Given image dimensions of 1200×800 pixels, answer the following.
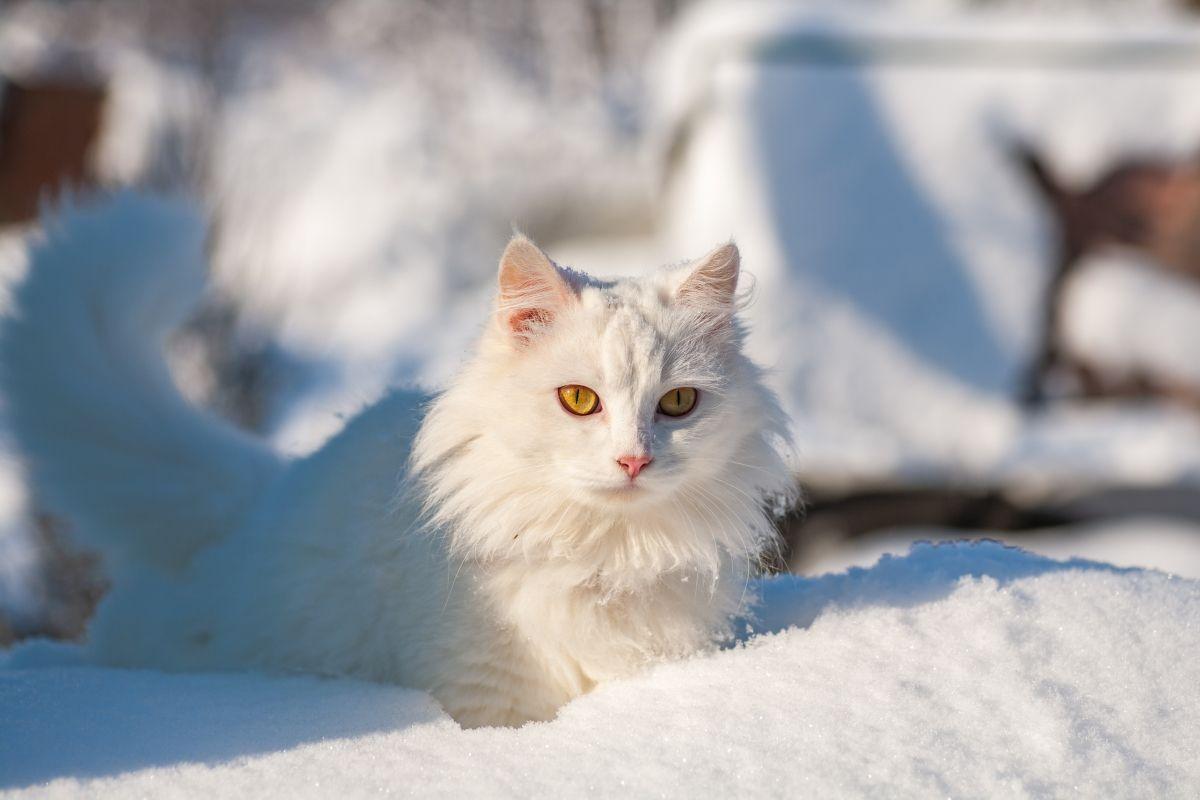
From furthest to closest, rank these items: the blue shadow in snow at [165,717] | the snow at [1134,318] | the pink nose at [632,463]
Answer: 1. the snow at [1134,318]
2. the pink nose at [632,463]
3. the blue shadow in snow at [165,717]

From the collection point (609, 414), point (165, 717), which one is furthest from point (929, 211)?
point (165, 717)

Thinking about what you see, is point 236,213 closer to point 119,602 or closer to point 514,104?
point 119,602

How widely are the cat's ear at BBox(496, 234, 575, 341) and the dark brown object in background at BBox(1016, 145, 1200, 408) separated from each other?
590cm

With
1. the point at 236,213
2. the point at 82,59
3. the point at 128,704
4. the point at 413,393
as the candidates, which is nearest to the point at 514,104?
the point at 82,59

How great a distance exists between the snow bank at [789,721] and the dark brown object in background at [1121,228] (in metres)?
5.54

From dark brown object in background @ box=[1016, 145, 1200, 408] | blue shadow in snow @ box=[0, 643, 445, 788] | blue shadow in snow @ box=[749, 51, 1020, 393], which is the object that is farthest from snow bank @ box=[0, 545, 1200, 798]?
dark brown object in background @ box=[1016, 145, 1200, 408]

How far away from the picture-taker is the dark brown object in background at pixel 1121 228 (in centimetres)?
685

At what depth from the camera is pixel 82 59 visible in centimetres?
1201

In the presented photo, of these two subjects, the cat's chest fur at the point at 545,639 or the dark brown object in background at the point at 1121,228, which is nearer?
the cat's chest fur at the point at 545,639

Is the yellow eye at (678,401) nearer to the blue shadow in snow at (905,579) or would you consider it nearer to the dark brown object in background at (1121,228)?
the blue shadow in snow at (905,579)

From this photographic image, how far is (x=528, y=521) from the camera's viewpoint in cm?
196

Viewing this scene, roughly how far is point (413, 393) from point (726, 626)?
964 mm

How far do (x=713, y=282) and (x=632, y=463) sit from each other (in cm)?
48

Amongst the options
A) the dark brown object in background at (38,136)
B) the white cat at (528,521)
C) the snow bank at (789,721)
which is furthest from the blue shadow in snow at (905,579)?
the dark brown object in background at (38,136)
